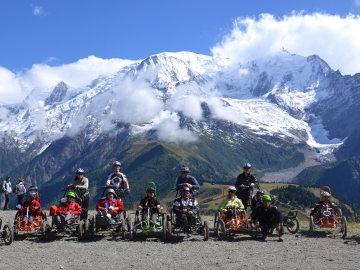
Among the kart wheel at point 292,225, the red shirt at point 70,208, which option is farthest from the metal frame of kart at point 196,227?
the kart wheel at point 292,225

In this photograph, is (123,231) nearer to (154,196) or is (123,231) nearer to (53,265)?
(154,196)

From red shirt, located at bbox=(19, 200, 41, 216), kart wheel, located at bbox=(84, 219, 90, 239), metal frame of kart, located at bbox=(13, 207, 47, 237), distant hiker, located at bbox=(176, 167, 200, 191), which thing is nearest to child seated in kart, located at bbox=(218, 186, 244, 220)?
distant hiker, located at bbox=(176, 167, 200, 191)

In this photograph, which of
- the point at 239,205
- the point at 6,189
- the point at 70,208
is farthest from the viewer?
the point at 6,189

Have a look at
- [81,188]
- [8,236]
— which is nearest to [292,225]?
[81,188]

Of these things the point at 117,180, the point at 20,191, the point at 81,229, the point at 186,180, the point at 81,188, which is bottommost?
the point at 81,229

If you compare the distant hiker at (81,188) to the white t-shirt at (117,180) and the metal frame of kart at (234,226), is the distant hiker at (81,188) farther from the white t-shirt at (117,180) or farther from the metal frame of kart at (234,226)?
the metal frame of kart at (234,226)

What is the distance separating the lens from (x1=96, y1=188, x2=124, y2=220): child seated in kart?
17719 millimetres

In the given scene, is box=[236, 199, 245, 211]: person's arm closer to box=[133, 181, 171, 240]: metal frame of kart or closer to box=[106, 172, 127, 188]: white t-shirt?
box=[133, 181, 171, 240]: metal frame of kart

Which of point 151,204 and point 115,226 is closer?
point 115,226

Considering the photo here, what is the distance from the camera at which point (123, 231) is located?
17156 millimetres

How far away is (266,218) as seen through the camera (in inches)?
688

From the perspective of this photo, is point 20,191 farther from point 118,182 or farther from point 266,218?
point 266,218

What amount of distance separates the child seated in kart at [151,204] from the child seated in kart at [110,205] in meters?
0.90

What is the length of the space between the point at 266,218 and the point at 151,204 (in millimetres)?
4689
